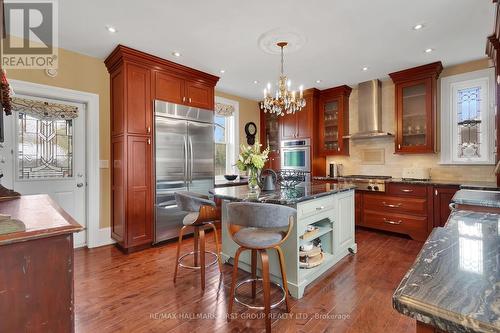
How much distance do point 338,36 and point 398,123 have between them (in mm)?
2134

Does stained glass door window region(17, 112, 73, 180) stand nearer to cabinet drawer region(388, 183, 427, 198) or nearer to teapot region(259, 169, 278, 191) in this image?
teapot region(259, 169, 278, 191)

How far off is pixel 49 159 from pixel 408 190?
515 cm

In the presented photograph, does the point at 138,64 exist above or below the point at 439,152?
above

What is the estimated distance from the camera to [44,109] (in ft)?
10.3

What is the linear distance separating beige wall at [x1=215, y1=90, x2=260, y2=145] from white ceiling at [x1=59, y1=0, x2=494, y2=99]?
1.71 m

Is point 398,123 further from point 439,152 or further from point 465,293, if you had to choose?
point 465,293

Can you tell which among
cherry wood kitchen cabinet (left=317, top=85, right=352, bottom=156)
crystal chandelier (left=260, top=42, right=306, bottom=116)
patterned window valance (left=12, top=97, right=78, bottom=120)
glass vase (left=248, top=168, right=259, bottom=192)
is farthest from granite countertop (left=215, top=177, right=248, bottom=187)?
patterned window valance (left=12, top=97, right=78, bottom=120)

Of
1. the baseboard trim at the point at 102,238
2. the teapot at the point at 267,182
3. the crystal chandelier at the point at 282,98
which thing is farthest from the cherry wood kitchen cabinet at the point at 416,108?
the baseboard trim at the point at 102,238

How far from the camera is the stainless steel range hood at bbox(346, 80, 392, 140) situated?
4.46m

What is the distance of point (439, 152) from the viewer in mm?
3994

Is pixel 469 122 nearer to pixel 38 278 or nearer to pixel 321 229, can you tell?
pixel 321 229

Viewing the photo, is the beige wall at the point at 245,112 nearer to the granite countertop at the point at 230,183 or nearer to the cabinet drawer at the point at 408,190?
the granite countertop at the point at 230,183

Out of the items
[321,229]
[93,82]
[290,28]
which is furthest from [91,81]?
[321,229]

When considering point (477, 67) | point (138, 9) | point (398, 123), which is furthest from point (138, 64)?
point (477, 67)
